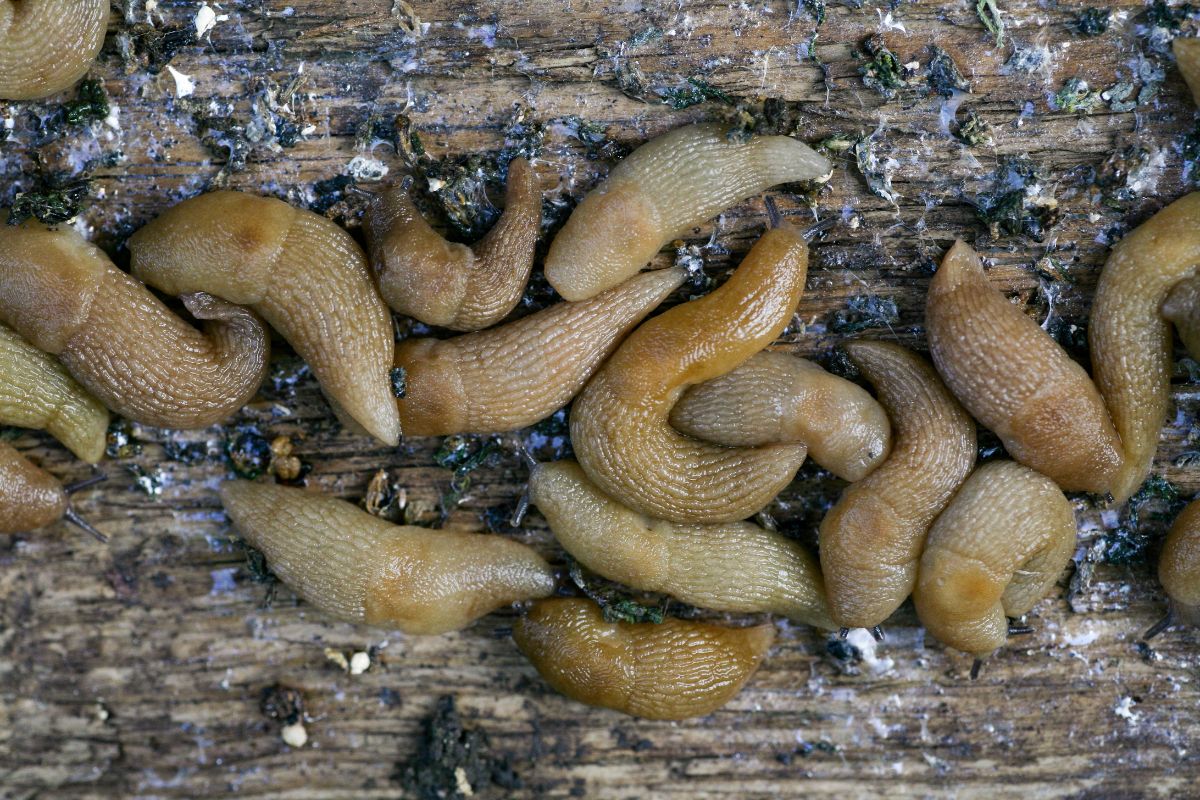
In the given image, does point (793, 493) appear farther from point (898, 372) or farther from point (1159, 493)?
point (1159, 493)

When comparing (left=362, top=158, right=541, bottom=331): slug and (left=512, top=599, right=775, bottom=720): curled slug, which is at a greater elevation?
(left=362, top=158, right=541, bottom=331): slug

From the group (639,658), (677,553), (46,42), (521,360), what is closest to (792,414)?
(677,553)

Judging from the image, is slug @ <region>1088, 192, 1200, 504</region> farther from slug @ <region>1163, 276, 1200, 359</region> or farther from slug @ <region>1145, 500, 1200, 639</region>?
slug @ <region>1145, 500, 1200, 639</region>

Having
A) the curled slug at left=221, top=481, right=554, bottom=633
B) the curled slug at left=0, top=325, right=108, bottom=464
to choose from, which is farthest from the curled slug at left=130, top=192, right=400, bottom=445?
the curled slug at left=0, top=325, right=108, bottom=464

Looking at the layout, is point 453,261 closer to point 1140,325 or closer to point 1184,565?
point 1140,325

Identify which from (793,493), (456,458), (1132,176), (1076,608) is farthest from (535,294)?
(1076,608)

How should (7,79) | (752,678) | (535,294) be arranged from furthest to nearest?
(752,678), (535,294), (7,79)
